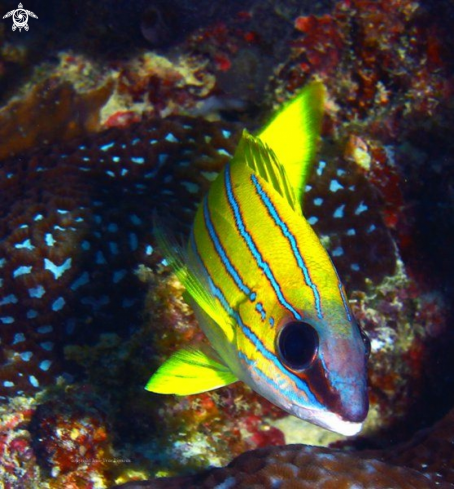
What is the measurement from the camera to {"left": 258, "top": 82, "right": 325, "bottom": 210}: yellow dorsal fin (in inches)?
105

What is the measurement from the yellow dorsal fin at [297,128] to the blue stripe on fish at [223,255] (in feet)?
1.76

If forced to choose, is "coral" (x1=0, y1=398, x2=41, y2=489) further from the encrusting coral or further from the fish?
the fish

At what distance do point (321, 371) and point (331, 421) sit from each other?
0.18 meters

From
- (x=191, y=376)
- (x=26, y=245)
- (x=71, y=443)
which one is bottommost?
(x=71, y=443)

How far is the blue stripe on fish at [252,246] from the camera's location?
1904mm

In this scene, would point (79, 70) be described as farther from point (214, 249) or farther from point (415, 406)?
point (415, 406)

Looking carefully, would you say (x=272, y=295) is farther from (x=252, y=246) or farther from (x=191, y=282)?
(x=191, y=282)

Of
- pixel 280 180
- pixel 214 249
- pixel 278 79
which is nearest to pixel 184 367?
pixel 214 249

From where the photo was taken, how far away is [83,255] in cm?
367

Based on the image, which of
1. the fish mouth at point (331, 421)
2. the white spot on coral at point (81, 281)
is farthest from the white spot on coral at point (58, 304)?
the fish mouth at point (331, 421)

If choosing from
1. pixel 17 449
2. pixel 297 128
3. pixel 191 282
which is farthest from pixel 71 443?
pixel 297 128

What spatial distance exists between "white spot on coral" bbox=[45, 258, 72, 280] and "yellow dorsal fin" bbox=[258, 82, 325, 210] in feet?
6.20

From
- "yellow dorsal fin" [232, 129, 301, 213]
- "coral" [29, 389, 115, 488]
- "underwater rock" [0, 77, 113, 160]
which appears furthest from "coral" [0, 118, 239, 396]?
"yellow dorsal fin" [232, 129, 301, 213]

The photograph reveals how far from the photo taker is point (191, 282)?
230 centimetres
